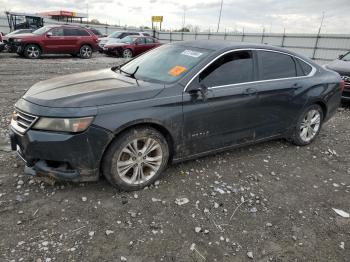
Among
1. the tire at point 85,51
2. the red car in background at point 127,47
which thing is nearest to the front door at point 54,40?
the tire at point 85,51

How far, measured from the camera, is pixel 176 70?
142 inches

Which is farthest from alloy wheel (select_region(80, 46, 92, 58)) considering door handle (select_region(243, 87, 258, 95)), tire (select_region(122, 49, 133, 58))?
door handle (select_region(243, 87, 258, 95))

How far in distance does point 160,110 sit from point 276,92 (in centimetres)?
187

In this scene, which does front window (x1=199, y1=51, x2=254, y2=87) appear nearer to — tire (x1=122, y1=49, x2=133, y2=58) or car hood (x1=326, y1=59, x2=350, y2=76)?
car hood (x1=326, y1=59, x2=350, y2=76)

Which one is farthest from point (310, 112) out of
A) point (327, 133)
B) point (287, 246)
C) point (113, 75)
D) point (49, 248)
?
point (49, 248)

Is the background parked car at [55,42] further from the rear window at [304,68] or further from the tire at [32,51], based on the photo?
the rear window at [304,68]

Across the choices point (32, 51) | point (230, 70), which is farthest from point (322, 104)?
point (32, 51)

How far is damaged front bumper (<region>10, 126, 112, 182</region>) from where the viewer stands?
2.83 meters

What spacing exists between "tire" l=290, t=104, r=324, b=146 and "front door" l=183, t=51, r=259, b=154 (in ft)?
3.58

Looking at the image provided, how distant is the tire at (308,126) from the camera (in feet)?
15.6

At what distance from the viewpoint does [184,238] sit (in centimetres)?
272

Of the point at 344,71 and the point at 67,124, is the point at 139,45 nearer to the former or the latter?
the point at 344,71

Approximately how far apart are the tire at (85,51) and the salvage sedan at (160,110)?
519 inches

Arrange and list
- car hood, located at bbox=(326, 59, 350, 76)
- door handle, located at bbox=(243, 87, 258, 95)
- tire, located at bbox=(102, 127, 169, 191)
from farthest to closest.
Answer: car hood, located at bbox=(326, 59, 350, 76)
door handle, located at bbox=(243, 87, 258, 95)
tire, located at bbox=(102, 127, 169, 191)
